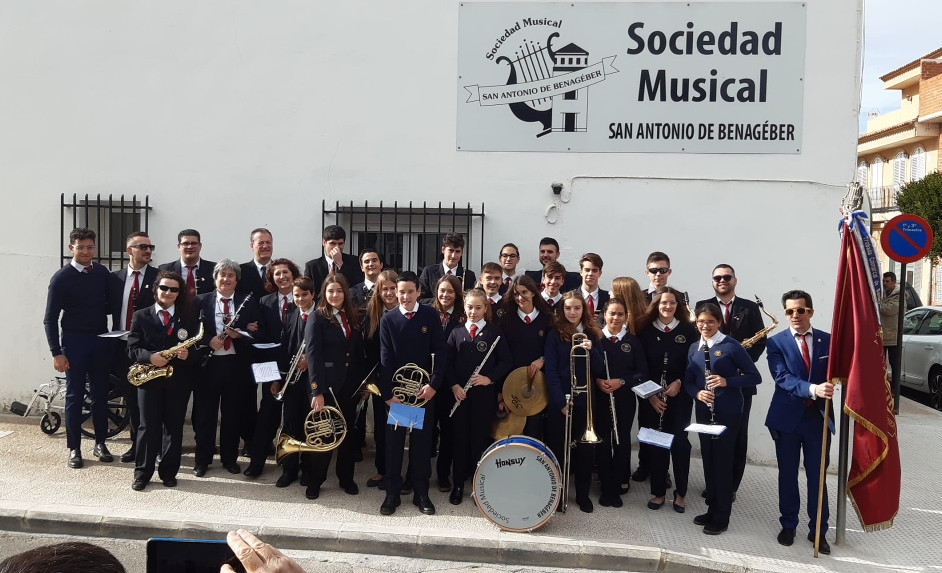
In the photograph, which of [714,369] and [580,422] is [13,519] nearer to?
[580,422]

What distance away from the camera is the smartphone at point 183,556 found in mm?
1819

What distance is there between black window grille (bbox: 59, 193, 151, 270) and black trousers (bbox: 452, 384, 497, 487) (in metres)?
4.41

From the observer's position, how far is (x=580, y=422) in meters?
6.45

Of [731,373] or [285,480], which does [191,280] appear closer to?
[285,480]

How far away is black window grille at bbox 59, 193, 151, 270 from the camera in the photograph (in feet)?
27.8

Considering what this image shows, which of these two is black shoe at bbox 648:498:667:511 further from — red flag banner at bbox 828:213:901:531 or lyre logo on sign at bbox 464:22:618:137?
lyre logo on sign at bbox 464:22:618:137

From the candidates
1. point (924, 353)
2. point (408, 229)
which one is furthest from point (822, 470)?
point (924, 353)

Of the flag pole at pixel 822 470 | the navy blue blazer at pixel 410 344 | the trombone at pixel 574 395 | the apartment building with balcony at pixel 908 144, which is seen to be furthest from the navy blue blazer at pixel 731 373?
the apartment building with balcony at pixel 908 144

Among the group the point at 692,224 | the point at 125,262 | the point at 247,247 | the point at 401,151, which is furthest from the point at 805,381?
the point at 125,262

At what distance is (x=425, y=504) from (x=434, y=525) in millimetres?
313

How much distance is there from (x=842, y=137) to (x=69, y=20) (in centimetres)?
855

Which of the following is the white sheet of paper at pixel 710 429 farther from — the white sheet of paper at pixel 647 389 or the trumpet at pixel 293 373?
the trumpet at pixel 293 373

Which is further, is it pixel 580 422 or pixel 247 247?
pixel 247 247

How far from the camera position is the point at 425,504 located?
20.4ft
